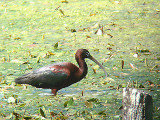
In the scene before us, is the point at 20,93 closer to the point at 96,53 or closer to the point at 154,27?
the point at 96,53

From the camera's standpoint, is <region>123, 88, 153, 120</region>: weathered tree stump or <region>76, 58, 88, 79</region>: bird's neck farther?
<region>76, 58, 88, 79</region>: bird's neck

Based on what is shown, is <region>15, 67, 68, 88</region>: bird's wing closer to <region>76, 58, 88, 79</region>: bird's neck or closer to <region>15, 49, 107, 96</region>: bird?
<region>15, 49, 107, 96</region>: bird

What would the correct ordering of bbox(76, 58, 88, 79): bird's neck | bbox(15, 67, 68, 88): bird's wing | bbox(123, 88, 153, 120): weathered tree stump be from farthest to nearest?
bbox(76, 58, 88, 79): bird's neck
bbox(15, 67, 68, 88): bird's wing
bbox(123, 88, 153, 120): weathered tree stump

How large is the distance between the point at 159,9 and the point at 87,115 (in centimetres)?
656

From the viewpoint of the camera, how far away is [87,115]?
4395 millimetres

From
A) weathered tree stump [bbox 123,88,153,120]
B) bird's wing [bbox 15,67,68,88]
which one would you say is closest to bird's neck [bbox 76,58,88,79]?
bird's wing [bbox 15,67,68,88]

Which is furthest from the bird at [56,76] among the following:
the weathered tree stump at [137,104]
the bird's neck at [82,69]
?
the weathered tree stump at [137,104]

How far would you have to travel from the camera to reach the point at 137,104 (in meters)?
3.43

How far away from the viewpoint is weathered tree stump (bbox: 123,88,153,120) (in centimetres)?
339

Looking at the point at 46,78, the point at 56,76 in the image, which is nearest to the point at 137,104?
the point at 56,76

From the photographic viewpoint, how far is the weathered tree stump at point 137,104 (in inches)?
134

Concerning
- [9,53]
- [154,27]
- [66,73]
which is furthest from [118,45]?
[66,73]

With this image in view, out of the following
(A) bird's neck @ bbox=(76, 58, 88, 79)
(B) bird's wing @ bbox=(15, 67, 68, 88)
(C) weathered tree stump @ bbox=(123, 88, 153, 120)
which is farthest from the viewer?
(A) bird's neck @ bbox=(76, 58, 88, 79)

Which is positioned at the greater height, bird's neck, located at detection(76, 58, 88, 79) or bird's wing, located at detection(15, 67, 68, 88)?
bird's neck, located at detection(76, 58, 88, 79)
